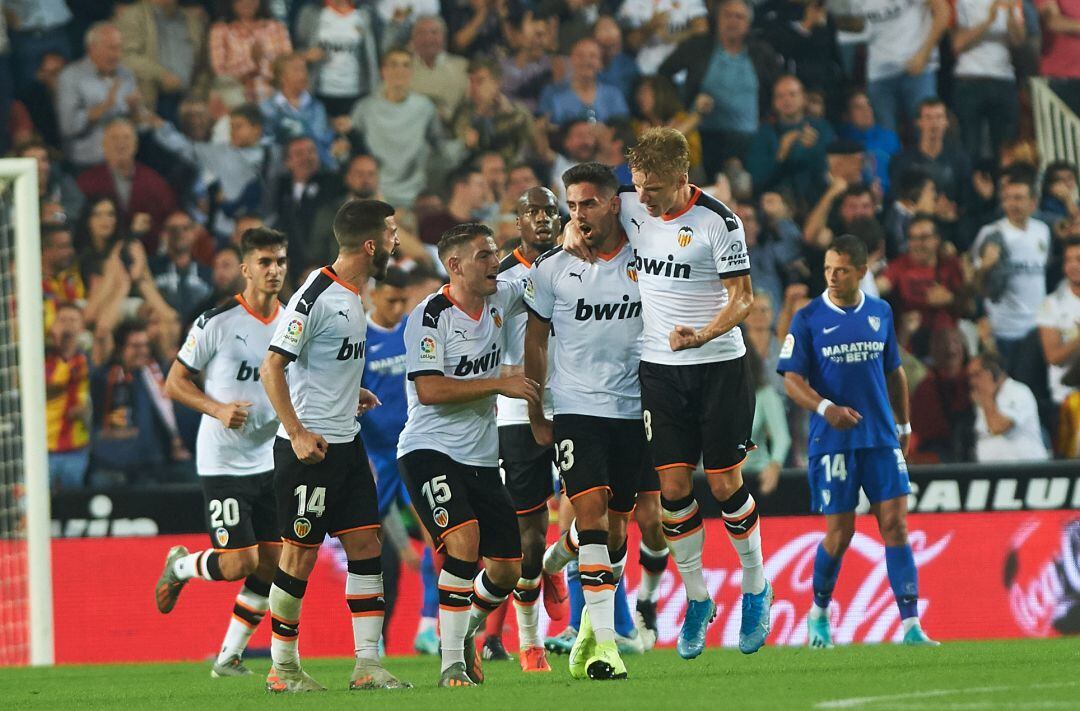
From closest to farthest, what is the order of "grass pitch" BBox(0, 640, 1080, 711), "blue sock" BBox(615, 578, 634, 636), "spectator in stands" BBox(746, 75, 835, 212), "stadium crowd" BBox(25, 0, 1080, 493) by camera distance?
"grass pitch" BBox(0, 640, 1080, 711)
"blue sock" BBox(615, 578, 634, 636)
"stadium crowd" BBox(25, 0, 1080, 493)
"spectator in stands" BBox(746, 75, 835, 212)

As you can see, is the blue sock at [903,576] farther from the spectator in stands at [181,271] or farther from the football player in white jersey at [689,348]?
the spectator in stands at [181,271]

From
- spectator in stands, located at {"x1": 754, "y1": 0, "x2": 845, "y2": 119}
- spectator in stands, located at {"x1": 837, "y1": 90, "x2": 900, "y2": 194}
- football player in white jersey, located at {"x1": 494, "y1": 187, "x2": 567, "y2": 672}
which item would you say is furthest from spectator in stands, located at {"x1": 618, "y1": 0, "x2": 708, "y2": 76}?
football player in white jersey, located at {"x1": 494, "y1": 187, "x2": 567, "y2": 672}

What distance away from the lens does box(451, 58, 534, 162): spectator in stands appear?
16.0 metres

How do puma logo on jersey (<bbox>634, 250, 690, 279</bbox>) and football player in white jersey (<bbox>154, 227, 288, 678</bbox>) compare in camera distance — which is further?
football player in white jersey (<bbox>154, 227, 288, 678</bbox>)

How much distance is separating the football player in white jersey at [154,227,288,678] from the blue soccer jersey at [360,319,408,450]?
2.09m

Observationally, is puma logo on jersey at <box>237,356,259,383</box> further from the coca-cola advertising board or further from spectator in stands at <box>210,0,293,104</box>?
spectator in stands at <box>210,0,293,104</box>

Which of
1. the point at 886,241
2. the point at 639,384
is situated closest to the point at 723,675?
the point at 639,384

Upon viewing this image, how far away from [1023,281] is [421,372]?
28.4ft

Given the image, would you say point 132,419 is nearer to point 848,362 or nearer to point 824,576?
point 824,576

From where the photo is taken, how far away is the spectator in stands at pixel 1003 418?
14.0 metres

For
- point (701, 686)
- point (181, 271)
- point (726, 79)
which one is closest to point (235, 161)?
point (181, 271)

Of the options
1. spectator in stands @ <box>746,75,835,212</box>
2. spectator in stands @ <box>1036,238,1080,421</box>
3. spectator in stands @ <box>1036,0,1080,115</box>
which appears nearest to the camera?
spectator in stands @ <box>1036,238,1080,421</box>

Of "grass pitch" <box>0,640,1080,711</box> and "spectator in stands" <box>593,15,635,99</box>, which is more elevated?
"spectator in stands" <box>593,15,635,99</box>

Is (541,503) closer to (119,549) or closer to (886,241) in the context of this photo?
(119,549)
